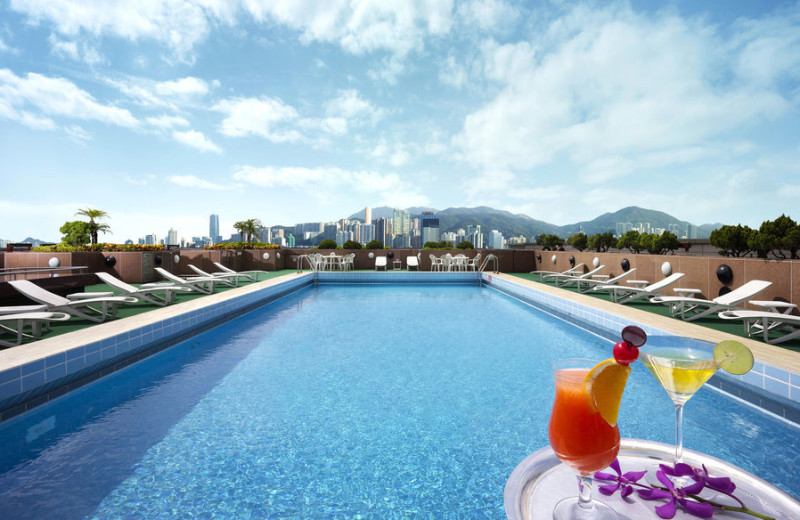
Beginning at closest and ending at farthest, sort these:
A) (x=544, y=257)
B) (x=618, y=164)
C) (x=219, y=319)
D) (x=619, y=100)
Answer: (x=219, y=319), (x=544, y=257), (x=619, y=100), (x=618, y=164)

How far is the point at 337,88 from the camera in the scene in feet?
59.1

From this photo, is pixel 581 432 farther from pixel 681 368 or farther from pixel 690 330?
pixel 690 330

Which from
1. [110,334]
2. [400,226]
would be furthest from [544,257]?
[400,226]

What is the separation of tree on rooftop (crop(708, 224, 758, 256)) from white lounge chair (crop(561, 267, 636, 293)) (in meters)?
1.59

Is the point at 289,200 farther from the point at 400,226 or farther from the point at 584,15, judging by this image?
the point at 400,226

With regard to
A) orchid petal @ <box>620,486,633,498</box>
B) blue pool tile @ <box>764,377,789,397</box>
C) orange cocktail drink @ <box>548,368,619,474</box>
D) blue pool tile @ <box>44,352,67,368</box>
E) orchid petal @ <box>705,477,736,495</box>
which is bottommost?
blue pool tile @ <box>764,377,789,397</box>

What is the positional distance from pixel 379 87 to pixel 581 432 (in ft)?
66.0

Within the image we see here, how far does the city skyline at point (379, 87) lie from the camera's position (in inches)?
494

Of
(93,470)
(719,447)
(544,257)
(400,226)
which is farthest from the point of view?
(400,226)

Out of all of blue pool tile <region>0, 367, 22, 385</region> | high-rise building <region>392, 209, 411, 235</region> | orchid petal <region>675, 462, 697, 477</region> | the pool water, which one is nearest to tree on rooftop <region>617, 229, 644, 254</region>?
the pool water

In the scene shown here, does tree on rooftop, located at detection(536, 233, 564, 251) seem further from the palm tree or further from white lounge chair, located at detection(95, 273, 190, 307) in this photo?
the palm tree

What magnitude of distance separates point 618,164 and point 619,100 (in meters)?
18.7

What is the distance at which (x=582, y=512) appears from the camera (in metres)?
0.68

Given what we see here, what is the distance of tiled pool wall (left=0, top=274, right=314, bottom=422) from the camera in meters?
2.72
